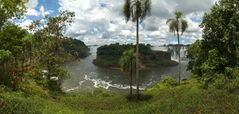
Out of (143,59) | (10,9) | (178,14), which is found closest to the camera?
(10,9)

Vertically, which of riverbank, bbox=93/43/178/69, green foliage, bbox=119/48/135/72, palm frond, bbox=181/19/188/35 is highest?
palm frond, bbox=181/19/188/35

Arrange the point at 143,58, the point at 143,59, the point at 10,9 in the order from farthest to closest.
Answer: the point at 143,58 < the point at 143,59 < the point at 10,9

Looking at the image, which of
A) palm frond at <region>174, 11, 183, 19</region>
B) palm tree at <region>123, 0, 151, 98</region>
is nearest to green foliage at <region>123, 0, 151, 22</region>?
palm tree at <region>123, 0, 151, 98</region>

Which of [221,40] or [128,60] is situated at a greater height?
[221,40]

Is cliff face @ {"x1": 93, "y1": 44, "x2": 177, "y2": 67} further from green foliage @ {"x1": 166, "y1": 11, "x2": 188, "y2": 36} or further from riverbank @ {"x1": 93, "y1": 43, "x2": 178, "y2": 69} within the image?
green foliage @ {"x1": 166, "y1": 11, "x2": 188, "y2": 36}

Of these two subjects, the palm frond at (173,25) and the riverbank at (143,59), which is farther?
the riverbank at (143,59)

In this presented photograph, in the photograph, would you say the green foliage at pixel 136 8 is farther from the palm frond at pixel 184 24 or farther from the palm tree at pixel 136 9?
the palm frond at pixel 184 24

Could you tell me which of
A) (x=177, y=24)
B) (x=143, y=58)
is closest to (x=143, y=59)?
(x=143, y=58)

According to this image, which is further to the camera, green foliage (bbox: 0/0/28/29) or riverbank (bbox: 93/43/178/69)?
riverbank (bbox: 93/43/178/69)

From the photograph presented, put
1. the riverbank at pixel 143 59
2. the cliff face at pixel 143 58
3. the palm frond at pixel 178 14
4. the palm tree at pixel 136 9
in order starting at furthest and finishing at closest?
the cliff face at pixel 143 58 < the riverbank at pixel 143 59 < the palm frond at pixel 178 14 < the palm tree at pixel 136 9

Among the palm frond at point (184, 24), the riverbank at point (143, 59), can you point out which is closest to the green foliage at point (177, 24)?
the palm frond at point (184, 24)

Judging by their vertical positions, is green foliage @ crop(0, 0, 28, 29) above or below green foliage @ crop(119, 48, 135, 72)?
above

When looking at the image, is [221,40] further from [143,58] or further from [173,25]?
[143,58]

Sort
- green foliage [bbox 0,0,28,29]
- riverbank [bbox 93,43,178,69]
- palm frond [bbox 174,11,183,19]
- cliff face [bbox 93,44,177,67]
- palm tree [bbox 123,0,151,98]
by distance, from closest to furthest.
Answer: green foliage [bbox 0,0,28,29] → palm tree [bbox 123,0,151,98] → palm frond [bbox 174,11,183,19] → riverbank [bbox 93,43,178,69] → cliff face [bbox 93,44,177,67]
